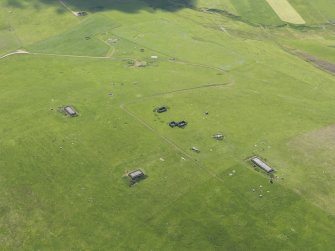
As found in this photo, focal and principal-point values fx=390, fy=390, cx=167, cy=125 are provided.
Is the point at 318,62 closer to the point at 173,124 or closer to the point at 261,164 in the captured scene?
the point at 173,124

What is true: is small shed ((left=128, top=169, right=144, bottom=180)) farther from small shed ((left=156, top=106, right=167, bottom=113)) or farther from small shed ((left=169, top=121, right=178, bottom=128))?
small shed ((left=156, top=106, right=167, bottom=113))

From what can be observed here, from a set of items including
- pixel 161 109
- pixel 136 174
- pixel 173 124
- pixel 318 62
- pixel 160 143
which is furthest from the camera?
pixel 318 62

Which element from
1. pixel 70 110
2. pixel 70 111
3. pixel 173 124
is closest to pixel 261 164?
pixel 173 124

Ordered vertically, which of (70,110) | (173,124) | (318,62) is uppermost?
(318,62)

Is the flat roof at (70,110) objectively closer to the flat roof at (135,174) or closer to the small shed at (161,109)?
the small shed at (161,109)

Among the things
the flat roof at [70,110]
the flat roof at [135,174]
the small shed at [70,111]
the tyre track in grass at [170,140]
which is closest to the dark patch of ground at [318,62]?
the tyre track in grass at [170,140]

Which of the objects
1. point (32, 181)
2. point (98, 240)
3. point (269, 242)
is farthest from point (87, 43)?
point (269, 242)

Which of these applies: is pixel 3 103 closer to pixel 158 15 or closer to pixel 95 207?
pixel 95 207
